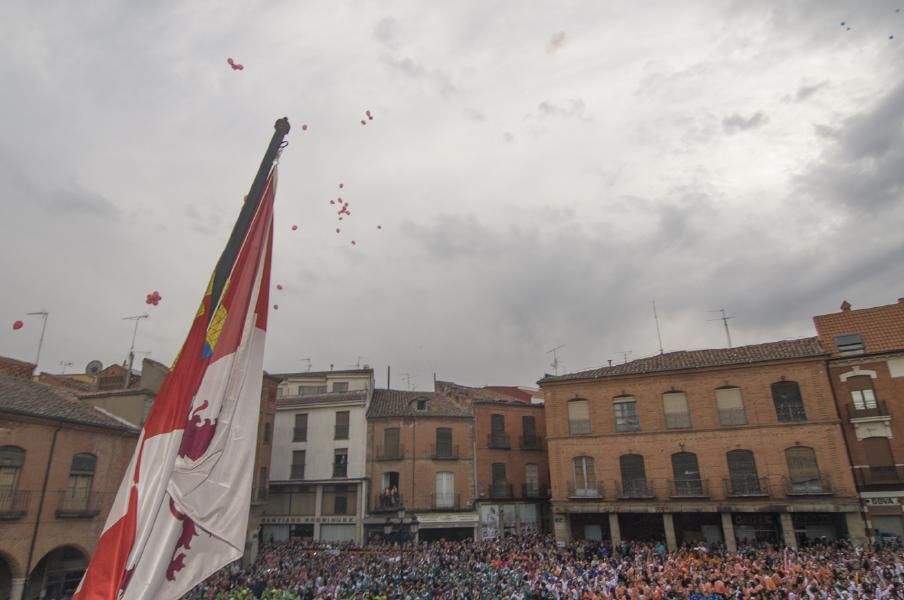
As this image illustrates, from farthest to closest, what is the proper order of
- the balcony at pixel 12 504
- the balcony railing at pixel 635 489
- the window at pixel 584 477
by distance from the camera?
the window at pixel 584 477 → the balcony railing at pixel 635 489 → the balcony at pixel 12 504

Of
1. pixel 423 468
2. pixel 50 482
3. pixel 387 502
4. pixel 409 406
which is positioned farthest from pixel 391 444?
pixel 50 482

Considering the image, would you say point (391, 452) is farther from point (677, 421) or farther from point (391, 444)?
point (677, 421)

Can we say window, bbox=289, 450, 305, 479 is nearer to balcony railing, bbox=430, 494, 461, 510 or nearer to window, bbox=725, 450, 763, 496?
balcony railing, bbox=430, 494, 461, 510

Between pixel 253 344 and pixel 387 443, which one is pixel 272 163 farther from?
pixel 387 443

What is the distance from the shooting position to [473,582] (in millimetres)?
24766

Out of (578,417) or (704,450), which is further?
(578,417)

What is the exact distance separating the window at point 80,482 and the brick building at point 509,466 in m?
22.8

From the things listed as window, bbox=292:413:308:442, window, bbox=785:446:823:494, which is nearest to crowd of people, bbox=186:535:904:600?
window, bbox=785:446:823:494

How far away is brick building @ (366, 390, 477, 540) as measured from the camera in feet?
128

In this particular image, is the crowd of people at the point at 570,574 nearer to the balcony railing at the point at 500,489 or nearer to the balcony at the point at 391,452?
the balcony railing at the point at 500,489

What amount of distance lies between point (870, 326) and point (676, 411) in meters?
11.0

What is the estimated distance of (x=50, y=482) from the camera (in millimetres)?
24797

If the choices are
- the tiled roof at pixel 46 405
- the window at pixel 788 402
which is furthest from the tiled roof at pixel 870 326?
the tiled roof at pixel 46 405

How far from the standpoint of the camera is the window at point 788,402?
30594 mm
